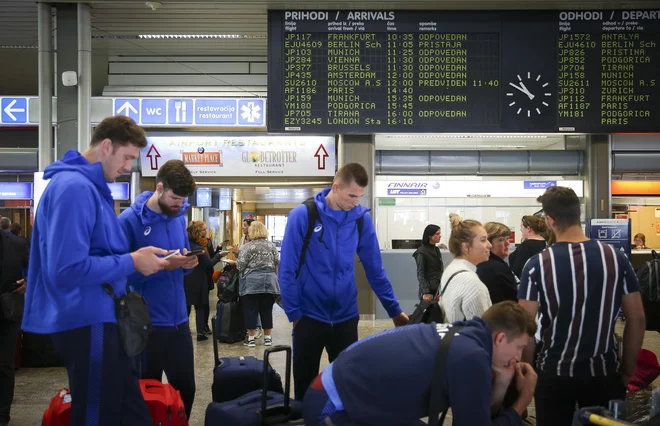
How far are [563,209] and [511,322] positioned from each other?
76 centimetres

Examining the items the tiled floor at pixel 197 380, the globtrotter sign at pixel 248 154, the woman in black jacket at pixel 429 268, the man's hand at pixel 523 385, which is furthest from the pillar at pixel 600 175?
the man's hand at pixel 523 385

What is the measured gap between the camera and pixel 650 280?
5145 millimetres

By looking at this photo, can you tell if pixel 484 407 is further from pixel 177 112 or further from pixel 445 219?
pixel 445 219

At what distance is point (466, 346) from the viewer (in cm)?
202

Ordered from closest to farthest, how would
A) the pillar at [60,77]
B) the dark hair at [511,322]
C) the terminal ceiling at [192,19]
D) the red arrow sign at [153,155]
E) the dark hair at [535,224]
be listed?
1. the dark hair at [511,322]
2. the dark hair at [535,224]
3. the terminal ceiling at [192,19]
4. the pillar at [60,77]
5. the red arrow sign at [153,155]

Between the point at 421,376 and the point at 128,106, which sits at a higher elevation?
the point at 128,106

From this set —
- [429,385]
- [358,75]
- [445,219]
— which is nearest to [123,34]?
[358,75]

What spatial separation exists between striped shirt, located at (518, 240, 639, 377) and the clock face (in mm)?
4237

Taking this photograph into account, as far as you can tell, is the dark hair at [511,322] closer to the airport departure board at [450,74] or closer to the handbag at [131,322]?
the handbag at [131,322]

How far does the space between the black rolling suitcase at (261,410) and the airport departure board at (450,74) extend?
4.03 meters

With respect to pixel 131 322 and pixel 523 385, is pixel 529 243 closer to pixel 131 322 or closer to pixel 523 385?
pixel 523 385

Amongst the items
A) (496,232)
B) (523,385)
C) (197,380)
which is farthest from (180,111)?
(523,385)

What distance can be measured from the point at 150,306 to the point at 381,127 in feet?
13.0

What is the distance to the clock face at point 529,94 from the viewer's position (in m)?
6.65
